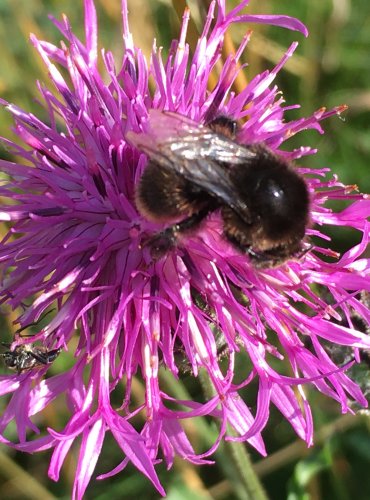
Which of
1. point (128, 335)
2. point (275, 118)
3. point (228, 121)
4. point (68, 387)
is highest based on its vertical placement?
point (228, 121)

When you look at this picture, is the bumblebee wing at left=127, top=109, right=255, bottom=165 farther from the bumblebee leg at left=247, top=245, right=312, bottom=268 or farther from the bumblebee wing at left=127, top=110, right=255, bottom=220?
the bumblebee leg at left=247, top=245, right=312, bottom=268

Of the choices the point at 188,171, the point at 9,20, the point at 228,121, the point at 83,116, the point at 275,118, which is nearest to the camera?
the point at 188,171

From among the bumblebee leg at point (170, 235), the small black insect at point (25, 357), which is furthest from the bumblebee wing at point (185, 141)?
the small black insect at point (25, 357)

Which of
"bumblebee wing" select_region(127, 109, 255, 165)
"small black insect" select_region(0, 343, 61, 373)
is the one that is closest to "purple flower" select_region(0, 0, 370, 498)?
"small black insect" select_region(0, 343, 61, 373)

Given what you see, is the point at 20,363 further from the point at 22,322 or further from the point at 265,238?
the point at 265,238

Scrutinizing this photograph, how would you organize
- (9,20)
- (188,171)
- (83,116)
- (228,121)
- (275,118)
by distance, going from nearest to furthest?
(188,171), (228,121), (83,116), (275,118), (9,20)

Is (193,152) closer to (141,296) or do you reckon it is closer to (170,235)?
(170,235)

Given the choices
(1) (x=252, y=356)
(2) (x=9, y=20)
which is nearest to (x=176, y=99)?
(1) (x=252, y=356)

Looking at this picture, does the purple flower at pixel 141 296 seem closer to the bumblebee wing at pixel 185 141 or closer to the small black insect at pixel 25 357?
the small black insect at pixel 25 357
